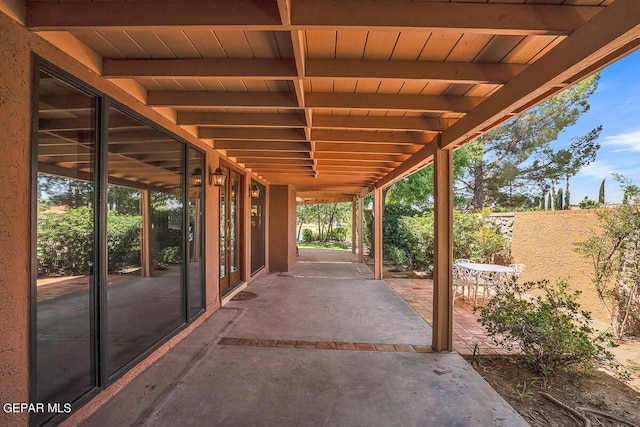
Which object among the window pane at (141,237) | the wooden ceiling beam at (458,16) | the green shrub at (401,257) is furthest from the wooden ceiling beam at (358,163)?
the green shrub at (401,257)

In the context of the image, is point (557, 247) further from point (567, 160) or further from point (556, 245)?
point (567, 160)

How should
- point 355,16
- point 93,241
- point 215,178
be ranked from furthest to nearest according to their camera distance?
point 215,178 → point 93,241 → point 355,16

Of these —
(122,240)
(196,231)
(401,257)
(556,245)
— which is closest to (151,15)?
(122,240)

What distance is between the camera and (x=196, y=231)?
412 centimetres

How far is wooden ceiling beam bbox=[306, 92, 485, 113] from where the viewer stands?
9.00ft

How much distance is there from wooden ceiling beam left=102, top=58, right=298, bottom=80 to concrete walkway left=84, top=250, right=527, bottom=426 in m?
2.50

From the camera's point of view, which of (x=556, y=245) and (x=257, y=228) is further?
(x=257, y=228)

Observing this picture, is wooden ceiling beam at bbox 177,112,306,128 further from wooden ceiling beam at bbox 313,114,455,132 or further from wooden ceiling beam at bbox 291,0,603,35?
wooden ceiling beam at bbox 291,0,603,35

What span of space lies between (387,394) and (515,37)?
2.79 m

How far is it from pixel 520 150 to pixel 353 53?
46.8ft

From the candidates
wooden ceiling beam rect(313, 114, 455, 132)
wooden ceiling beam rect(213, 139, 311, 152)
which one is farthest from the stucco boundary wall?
wooden ceiling beam rect(213, 139, 311, 152)

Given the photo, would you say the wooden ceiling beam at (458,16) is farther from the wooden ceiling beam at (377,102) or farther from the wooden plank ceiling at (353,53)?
the wooden ceiling beam at (377,102)

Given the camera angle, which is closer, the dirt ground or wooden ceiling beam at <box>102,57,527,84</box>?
wooden ceiling beam at <box>102,57,527,84</box>

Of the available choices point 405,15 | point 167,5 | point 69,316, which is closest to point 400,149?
point 405,15
